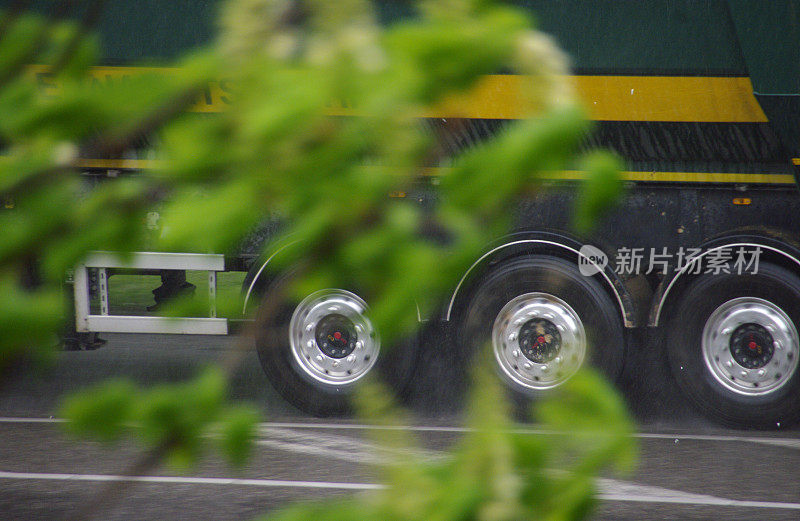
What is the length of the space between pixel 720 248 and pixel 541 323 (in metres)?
1.24

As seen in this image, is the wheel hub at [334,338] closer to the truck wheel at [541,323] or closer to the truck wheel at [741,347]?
the truck wheel at [541,323]

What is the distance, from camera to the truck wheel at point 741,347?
626 cm

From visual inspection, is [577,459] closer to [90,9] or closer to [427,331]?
[90,9]

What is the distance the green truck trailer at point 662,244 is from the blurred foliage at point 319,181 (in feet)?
17.3

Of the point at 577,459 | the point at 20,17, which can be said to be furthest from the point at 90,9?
the point at 577,459

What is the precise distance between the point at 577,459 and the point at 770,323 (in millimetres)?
5883

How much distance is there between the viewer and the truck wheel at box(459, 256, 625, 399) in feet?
20.9

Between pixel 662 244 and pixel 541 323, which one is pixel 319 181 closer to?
pixel 541 323

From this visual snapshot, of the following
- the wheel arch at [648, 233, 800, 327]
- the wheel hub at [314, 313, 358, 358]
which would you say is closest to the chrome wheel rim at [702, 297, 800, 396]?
the wheel arch at [648, 233, 800, 327]

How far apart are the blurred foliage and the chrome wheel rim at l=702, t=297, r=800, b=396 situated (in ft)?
19.1

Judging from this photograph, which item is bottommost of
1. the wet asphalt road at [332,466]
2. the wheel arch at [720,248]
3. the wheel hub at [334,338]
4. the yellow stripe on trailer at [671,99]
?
the wet asphalt road at [332,466]

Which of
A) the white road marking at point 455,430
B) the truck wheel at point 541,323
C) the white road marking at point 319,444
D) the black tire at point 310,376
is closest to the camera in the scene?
the white road marking at point 319,444

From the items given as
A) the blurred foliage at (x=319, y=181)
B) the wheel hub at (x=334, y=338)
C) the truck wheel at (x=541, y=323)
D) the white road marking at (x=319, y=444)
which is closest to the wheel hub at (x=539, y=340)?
the truck wheel at (x=541, y=323)

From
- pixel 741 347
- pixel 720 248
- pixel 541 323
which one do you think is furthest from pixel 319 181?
pixel 741 347
